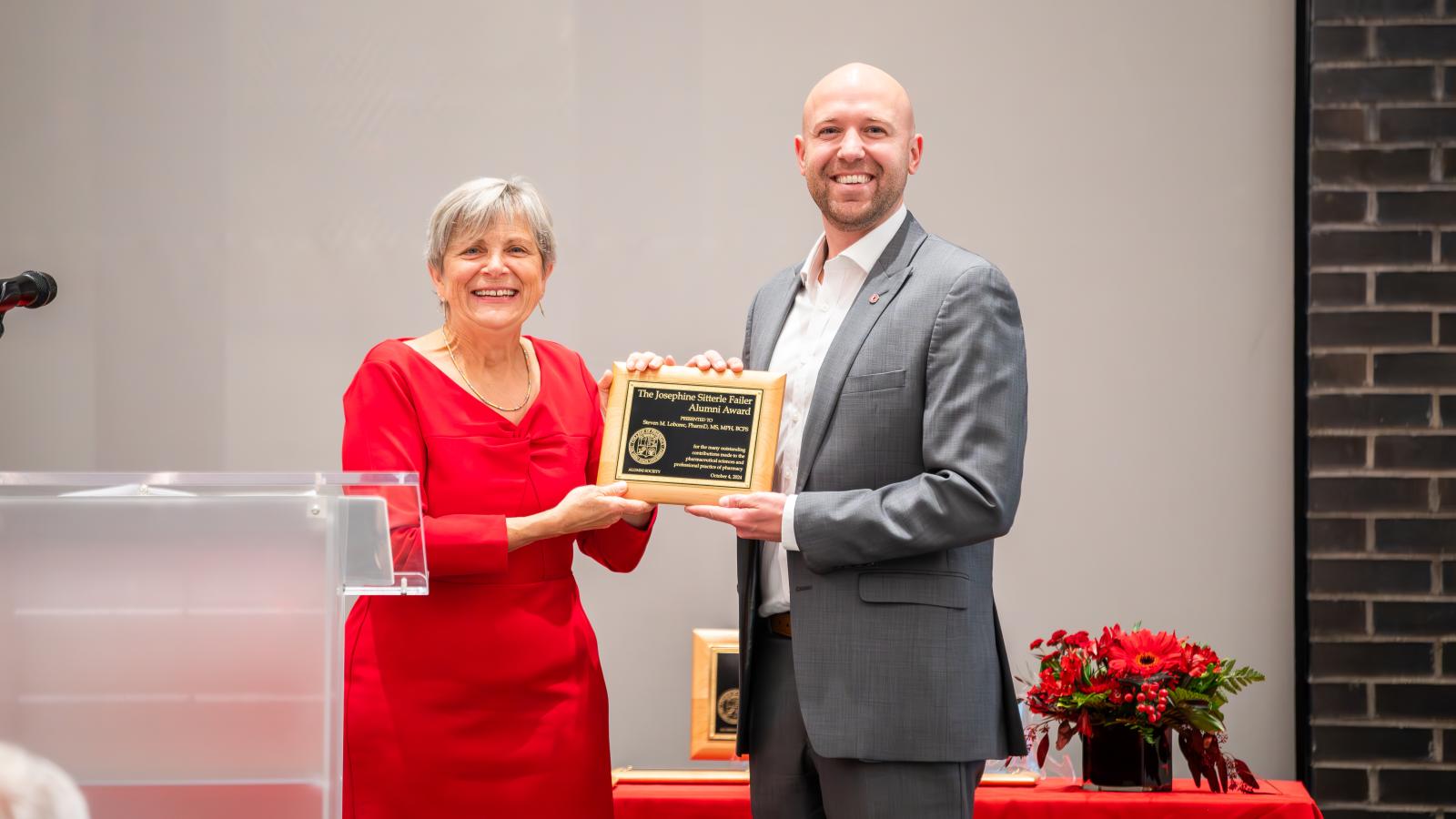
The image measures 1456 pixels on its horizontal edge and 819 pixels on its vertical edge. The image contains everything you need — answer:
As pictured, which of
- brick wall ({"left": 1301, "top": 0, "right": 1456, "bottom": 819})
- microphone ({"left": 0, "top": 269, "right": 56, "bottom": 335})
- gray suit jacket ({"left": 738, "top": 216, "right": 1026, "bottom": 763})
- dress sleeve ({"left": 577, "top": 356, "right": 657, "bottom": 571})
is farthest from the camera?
brick wall ({"left": 1301, "top": 0, "right": 1456, "bottom": 819})

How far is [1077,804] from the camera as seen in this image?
2723 millimetres

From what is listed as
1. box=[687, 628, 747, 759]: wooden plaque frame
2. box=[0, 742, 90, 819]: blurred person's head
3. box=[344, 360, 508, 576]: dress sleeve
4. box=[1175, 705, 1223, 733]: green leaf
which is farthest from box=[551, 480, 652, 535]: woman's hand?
box=[1175, 705, 1223, 733]: green leaf

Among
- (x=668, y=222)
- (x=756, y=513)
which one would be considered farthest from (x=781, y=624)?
(x=668, y=222)

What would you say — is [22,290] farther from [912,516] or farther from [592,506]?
[912,516]

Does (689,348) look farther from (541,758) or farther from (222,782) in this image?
(222,782)

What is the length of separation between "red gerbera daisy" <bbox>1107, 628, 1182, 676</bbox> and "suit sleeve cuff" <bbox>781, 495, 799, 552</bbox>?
43.6 inches

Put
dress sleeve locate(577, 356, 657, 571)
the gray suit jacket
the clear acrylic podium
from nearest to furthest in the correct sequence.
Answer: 1. the clear acrylic podium
2. the gray suit jacket
3. dress sleeve locate(577, 356, 657, 571)

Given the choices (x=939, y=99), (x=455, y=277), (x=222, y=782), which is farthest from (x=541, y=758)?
(x=939, y=99)

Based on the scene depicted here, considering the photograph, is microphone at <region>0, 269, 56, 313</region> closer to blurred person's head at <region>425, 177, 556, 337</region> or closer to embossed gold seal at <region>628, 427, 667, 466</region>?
blurred person's head at <region>425, 177, 556, 337</region>

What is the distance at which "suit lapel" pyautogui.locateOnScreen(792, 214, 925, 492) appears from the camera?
2.03 meters

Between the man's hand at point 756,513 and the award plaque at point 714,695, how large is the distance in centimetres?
128

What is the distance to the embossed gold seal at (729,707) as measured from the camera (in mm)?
3170

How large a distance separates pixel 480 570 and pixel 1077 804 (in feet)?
4.83

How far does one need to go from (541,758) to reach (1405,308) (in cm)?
263
